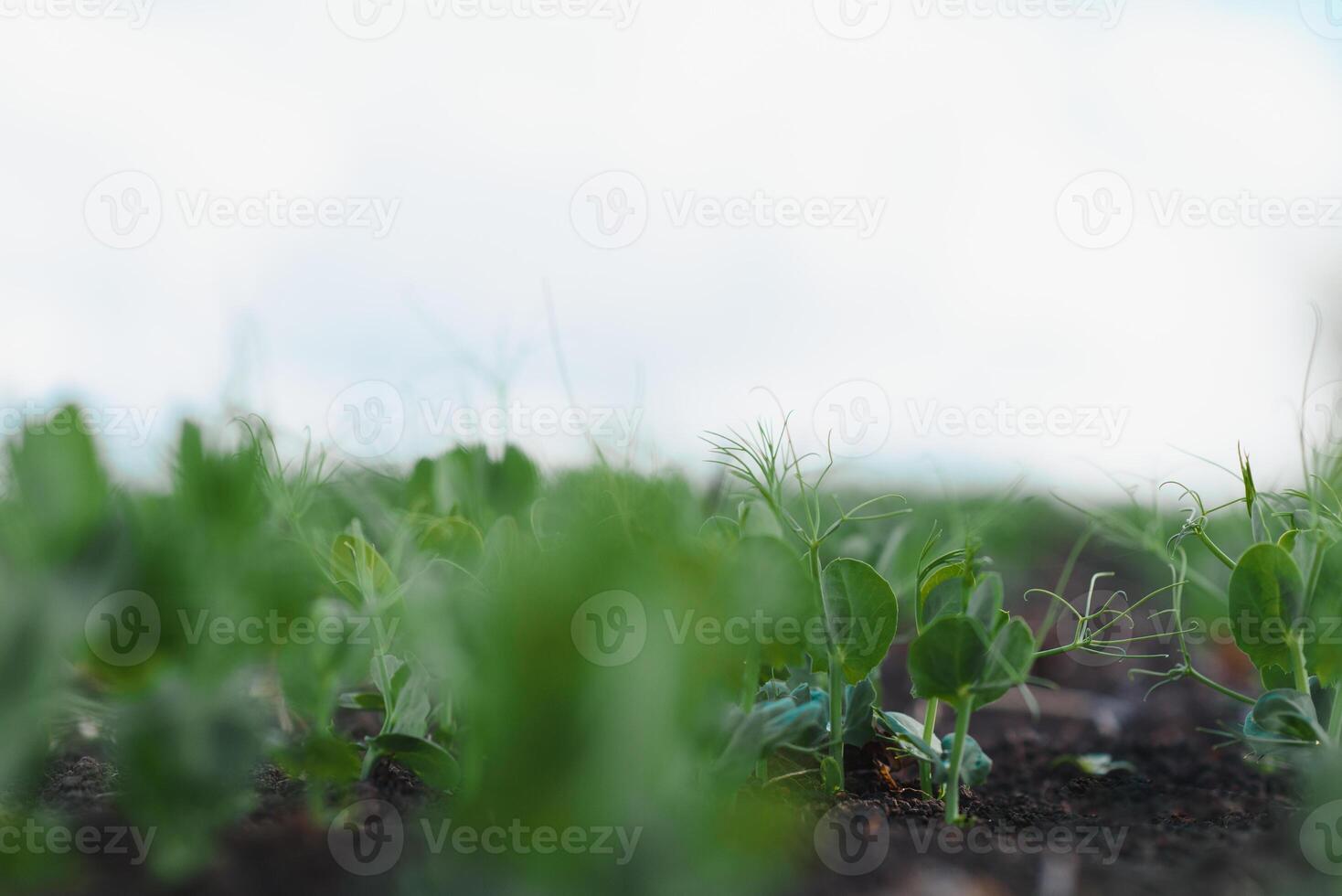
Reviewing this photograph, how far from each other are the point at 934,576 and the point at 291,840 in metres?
0.52

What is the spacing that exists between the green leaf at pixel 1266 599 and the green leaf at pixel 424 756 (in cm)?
60

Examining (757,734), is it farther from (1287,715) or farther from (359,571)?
(1287,715)

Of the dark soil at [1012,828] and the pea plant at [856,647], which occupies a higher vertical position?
the pea plant at [856,647]

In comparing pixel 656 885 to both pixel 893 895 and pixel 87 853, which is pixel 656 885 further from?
pixel 87 853

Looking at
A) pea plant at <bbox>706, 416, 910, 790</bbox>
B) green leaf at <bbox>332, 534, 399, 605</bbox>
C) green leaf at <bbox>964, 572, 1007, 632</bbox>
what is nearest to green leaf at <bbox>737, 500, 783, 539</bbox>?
pea plant at <bbox>706, 416, 910, 790</bbox>

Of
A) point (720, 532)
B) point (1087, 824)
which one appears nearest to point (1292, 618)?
point (1087, 824)

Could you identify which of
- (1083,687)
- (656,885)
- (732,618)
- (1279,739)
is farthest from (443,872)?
(1083,687)

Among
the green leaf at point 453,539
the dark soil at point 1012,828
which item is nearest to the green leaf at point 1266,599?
the dark soil at point 1012,828

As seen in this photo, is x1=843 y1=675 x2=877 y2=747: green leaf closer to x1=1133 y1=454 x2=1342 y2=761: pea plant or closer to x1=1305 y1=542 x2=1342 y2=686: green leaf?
x1=1133 y1=454 x2=1342 y2=761: pea plant

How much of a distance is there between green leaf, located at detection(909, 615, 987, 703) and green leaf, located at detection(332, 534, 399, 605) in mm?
382

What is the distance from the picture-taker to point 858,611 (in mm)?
668

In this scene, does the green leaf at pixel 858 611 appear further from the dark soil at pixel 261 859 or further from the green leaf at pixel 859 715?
the dark soil at pixel 261 859

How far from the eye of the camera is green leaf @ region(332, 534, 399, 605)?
0.62 meters

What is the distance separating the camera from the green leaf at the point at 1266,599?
68cm
